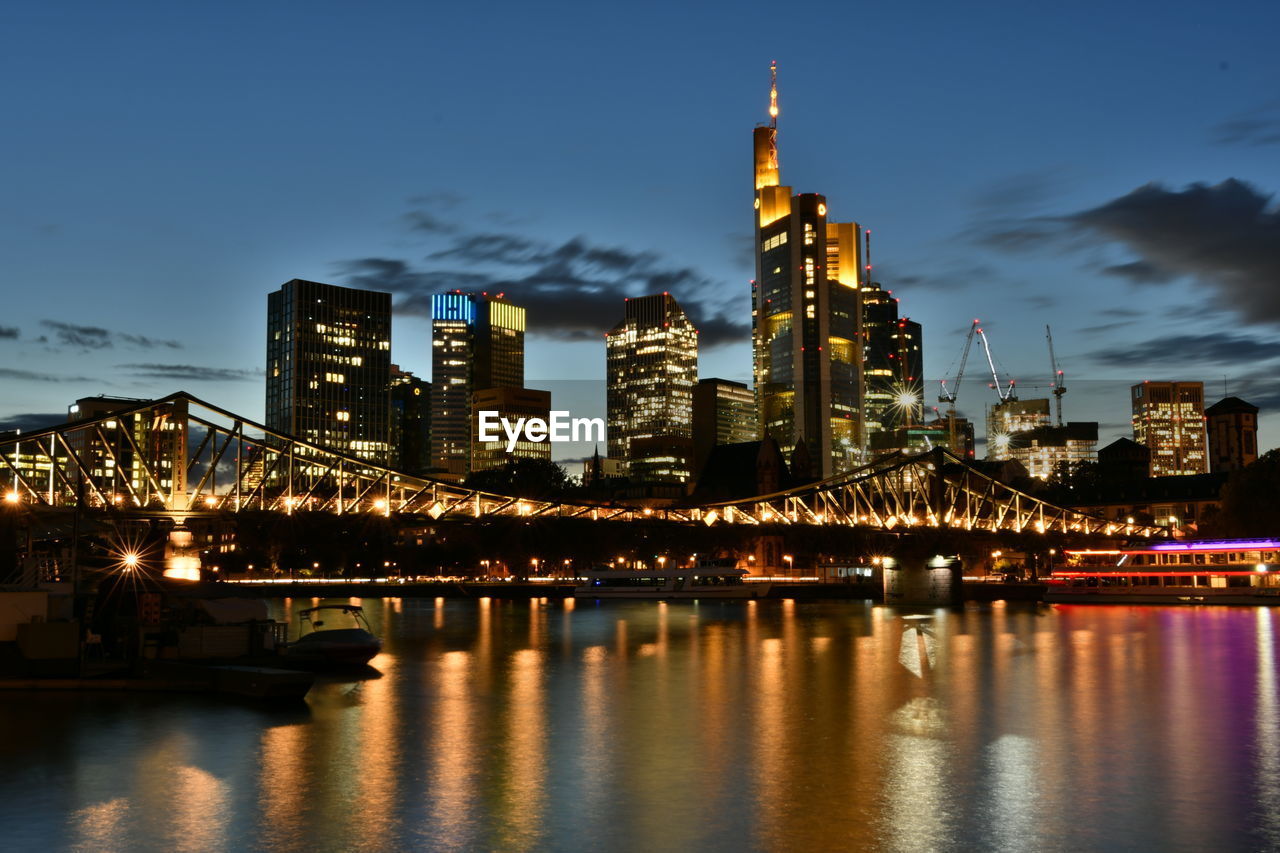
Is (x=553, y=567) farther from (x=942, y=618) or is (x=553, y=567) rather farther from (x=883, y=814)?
(x=883, y=814)

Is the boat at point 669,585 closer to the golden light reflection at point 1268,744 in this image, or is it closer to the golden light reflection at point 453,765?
the golden light reflection at point 1268,744

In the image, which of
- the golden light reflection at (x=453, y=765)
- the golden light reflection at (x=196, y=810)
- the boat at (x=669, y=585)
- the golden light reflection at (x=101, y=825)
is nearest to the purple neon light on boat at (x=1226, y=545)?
the boat at (x=669, y=585)

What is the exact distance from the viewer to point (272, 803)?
26188mm

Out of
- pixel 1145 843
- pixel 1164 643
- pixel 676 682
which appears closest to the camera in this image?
pixel 1145 843

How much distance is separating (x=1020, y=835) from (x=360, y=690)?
2908 centimetres

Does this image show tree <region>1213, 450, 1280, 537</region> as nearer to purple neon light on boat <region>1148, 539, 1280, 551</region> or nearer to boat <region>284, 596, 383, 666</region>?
purple neon light on boat <region>1148, 539, 1280, 551</region>

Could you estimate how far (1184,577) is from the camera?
119375 mm

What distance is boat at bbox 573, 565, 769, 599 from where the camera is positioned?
144750 mm

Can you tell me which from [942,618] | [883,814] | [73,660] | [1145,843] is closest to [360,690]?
Result: [73,660]

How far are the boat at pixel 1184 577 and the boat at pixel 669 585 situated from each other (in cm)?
3450

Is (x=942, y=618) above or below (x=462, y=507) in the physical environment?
below

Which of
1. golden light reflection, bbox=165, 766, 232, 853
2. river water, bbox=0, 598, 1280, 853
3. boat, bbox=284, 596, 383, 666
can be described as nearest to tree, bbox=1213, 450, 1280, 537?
river water, bbox=0, 598, 1280, 853

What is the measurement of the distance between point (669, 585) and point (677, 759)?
117 m

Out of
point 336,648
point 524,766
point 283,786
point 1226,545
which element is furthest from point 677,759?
point 1226,545
